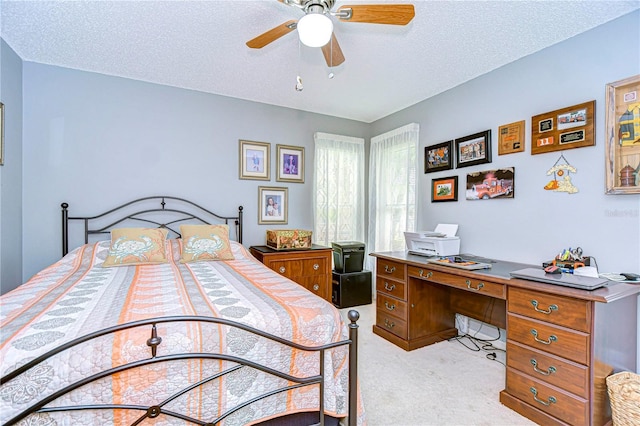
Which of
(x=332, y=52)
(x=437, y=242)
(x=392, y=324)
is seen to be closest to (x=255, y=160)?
(x=332, y=52)

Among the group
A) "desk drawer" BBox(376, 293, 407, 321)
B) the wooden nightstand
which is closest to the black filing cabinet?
the wooden nightstand

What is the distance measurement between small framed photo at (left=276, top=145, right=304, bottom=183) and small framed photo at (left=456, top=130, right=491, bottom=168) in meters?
1.89

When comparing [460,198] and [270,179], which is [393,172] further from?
[270,179]

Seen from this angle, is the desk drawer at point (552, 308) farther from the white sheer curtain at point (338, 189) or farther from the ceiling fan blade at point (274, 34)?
the white sheer curtain at point (338, 189)

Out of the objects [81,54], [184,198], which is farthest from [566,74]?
[81,54]

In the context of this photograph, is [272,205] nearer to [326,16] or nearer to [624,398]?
[326,16]

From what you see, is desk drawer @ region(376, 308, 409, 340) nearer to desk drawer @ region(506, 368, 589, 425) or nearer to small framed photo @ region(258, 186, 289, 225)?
desk drawer @ region(506, 368, 589, 425)

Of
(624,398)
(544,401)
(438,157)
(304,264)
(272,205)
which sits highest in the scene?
(438,157)

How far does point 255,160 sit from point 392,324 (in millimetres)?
2410

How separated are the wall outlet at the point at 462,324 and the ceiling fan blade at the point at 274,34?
9.63 feet

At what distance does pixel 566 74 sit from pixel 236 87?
296 cm

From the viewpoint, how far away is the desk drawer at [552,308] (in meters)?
1.50

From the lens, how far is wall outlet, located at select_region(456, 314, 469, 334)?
2902 mm

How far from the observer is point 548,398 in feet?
5.40
